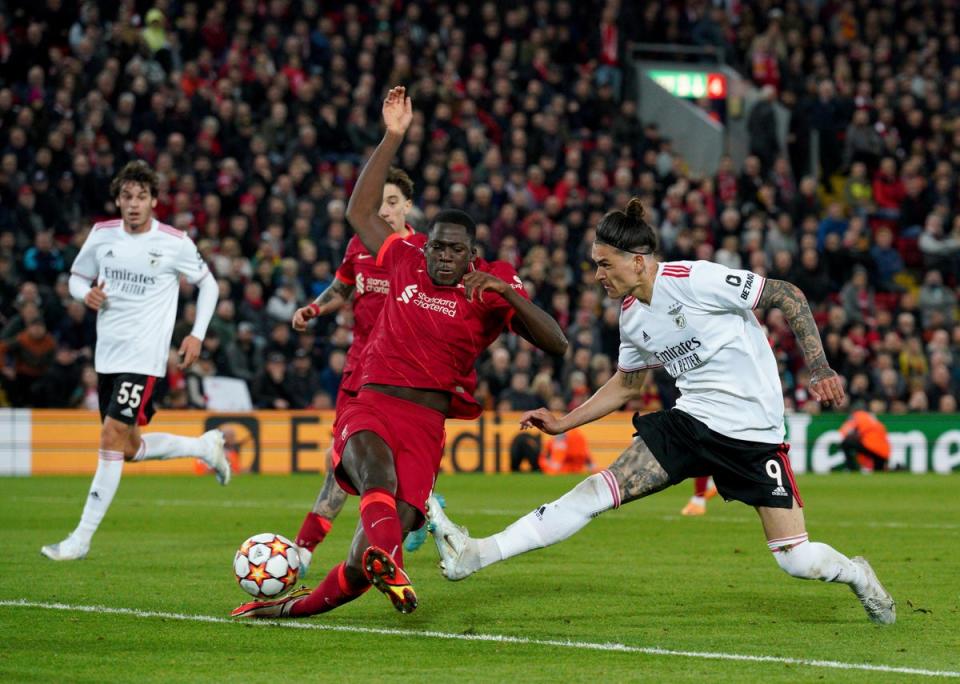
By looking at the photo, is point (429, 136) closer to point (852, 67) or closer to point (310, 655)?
point (852, 67)

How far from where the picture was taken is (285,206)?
2270 centimetres

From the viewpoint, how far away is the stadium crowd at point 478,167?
845 inches

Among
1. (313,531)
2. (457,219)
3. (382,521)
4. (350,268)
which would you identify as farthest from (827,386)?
(350,268)

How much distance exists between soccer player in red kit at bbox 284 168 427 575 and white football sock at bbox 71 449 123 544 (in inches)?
70.9

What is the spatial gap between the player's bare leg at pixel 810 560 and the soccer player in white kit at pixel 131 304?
487 centimetres

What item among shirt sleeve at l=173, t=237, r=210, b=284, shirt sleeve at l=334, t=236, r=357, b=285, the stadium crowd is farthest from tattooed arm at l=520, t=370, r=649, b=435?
the stadium crowd

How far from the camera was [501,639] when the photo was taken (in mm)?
7270

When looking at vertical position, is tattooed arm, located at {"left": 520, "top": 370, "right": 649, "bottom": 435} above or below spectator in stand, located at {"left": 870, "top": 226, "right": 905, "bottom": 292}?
below

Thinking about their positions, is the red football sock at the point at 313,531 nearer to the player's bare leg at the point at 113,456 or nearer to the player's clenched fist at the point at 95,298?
the player's bare leg at the point at 113,456

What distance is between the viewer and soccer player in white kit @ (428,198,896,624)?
7.69 metres

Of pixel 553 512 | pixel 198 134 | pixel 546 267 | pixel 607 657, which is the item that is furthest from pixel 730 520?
pixel 198 134

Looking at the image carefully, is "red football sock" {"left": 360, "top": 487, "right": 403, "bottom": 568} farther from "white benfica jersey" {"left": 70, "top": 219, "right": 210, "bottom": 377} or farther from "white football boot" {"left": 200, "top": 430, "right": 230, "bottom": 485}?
"white football boot" {"left": 200, "top": 430, "right": 230, "bottom": 485}

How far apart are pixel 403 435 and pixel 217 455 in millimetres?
4994

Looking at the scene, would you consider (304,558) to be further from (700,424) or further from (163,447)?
(163,447)
